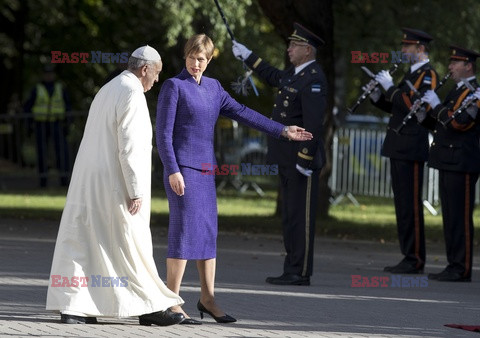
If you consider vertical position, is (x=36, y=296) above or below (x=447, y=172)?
below

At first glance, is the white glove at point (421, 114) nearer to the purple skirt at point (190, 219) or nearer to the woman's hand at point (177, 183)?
the purple skirt at point (190, 219)

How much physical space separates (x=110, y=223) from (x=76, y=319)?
72 centimetres

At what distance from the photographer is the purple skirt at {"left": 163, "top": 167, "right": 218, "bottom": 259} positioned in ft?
31.4

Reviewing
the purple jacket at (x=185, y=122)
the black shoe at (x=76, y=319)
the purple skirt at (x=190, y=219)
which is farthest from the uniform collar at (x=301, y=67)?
the black shoe at (x=76, y=319)

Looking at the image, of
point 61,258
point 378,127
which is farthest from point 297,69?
point 378,127

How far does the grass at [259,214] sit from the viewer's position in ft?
58.0

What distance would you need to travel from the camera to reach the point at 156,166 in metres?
24.3

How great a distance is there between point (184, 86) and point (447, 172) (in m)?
4.38

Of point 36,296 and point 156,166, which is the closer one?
point 36,296

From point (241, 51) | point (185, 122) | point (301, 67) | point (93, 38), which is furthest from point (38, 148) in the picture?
point (185, 122)

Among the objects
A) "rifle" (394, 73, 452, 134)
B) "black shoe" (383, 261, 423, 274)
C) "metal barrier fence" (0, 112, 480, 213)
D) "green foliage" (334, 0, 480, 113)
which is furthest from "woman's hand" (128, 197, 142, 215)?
"metal barrier fence" (0, 112, 480, 213)

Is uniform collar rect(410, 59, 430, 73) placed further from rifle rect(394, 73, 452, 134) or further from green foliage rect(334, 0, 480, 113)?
green foliage rect(334, 0, 480, 113)

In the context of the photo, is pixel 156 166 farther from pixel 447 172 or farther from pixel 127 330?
pixel 127 330

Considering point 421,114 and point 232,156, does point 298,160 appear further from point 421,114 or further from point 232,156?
point 232,156
